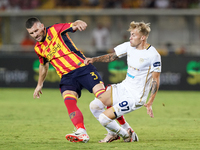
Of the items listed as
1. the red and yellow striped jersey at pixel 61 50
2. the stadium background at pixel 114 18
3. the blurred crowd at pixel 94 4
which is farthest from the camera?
the blurred crowd at pixel 94 4

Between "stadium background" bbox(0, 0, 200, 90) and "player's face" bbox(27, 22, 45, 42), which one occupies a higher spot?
"player's face" bbox(27, 22, 45, 42)

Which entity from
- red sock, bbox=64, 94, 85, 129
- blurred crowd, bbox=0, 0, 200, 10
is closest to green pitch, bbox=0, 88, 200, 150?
red sock, bbox=64, 94, 85, 129

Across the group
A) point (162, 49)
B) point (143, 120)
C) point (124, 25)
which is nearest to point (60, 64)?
point (143, 120)

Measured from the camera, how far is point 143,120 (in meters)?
8.51

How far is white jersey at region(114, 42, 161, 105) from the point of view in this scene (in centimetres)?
560

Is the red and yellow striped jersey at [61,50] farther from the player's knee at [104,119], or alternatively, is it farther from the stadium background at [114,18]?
the stadium background at [114,18]

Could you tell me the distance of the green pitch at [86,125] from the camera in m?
5.60

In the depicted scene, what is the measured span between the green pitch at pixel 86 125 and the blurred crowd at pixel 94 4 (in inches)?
255

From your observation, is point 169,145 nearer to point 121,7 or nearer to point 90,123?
point 90,123

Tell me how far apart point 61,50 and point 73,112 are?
3.55 ft

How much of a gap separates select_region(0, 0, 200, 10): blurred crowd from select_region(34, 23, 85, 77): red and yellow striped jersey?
39.4 feet

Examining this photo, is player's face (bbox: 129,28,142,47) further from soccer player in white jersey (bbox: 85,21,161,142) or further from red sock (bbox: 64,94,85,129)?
red sock (bbox: 64,94,85,129)

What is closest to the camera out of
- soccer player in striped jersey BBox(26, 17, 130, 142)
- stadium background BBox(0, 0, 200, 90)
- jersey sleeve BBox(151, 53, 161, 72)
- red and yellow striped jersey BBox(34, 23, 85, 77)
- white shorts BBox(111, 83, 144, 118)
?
jersey sleeve BBox(151, 53, 161, 72)

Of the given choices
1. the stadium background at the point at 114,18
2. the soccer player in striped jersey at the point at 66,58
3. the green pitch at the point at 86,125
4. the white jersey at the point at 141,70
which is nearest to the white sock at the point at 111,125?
the green pitch at the point at 86,125
